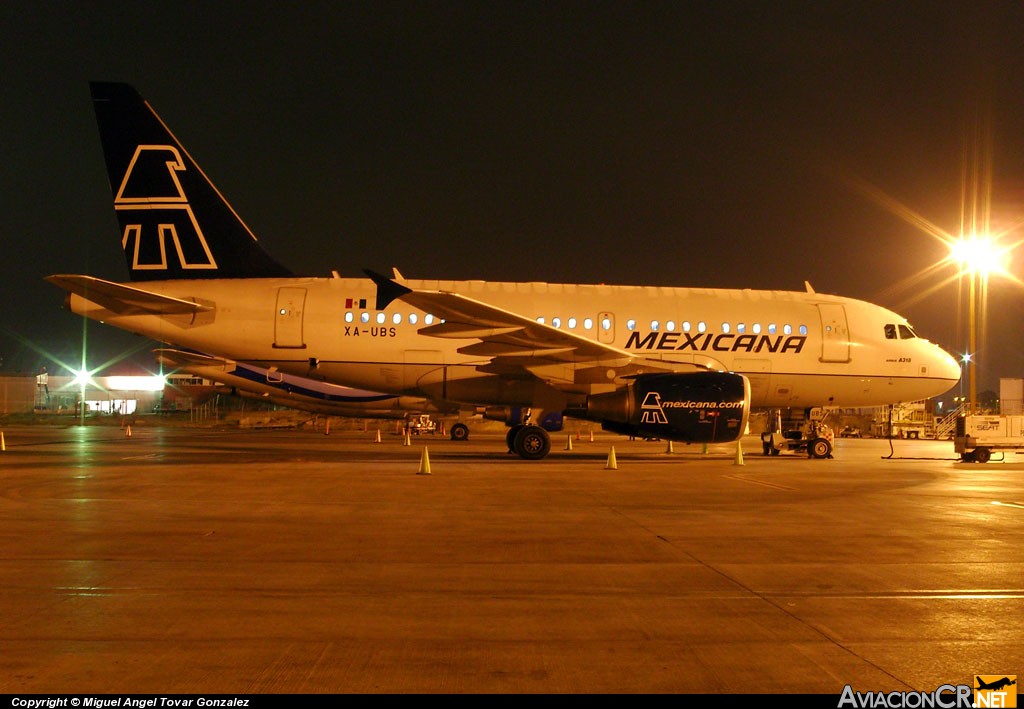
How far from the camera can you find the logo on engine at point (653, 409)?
1702cm

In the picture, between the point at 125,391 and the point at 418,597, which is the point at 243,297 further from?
the point at 125,391

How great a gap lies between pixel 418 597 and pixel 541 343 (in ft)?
39.8

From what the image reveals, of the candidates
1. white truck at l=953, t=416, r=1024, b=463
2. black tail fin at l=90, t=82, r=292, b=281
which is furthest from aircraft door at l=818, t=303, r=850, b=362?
black tail fin at l=90, t=82, r=292, b=281

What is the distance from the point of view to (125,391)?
9712cm

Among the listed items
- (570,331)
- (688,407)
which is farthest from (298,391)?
(688,407)

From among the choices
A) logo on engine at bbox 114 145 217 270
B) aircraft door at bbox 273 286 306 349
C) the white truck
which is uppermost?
logo on engine at bbox 114 145 217 270

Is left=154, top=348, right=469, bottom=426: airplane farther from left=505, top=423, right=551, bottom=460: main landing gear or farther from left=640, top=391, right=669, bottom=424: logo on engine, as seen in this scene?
left=640, top=391, right=669, bottom=424: logo on engine

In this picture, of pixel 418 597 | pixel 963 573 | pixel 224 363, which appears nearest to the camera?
pixel 418 597

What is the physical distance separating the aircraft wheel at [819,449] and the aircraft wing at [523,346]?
489cm

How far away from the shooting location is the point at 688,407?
55.8 ft

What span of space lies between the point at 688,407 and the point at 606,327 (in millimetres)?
3384

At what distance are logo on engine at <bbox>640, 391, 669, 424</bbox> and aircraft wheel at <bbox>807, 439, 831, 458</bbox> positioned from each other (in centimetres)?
603

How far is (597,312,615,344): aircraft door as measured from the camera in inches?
769

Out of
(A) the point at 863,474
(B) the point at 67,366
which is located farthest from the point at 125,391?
(A) the point at 863,474
